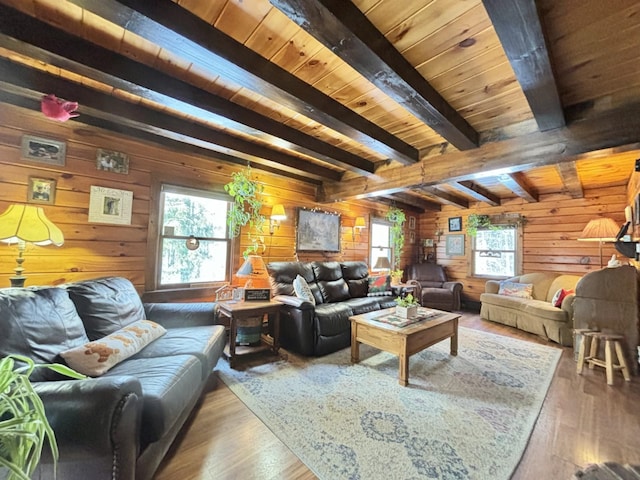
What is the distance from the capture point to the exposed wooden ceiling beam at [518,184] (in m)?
3.48

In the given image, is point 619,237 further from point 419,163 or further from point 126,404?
point 126,404

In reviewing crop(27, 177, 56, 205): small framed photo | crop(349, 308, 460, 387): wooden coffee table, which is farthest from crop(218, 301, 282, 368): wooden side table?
crop(27, 177, 56, 205): small framed photo

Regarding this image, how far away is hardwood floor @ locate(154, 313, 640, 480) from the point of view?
1471mm

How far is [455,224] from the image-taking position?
609 cm

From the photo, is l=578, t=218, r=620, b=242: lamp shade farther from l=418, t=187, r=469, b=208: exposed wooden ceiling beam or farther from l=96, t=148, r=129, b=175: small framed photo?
l=96, t=148, r=129, b=175: small framed photo

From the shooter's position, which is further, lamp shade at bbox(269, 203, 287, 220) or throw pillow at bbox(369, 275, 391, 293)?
throw pillow at bbox(369, 275, 391, 293)

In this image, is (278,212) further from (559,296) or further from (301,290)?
(559,296)

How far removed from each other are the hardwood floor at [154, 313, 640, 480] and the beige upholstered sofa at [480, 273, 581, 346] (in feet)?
4.50

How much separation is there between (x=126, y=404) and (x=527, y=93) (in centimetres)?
275

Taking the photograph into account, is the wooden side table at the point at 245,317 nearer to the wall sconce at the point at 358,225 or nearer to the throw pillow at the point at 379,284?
the throw pillow at the point at 379,284

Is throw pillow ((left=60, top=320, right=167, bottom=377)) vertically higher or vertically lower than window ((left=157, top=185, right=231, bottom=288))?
lower

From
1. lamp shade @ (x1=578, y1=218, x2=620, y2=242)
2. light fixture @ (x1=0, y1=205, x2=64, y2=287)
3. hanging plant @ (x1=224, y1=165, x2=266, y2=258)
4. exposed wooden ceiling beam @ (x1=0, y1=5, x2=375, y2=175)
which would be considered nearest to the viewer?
exposed wooden ceiling beam @ (x1=0, y1=5, x2=375, y2=175)

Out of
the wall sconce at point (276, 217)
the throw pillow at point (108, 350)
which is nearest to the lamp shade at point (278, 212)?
the wall sconce at point (276, 217)

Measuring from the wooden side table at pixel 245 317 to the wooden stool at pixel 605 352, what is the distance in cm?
316
